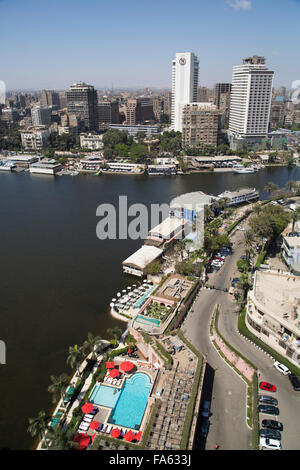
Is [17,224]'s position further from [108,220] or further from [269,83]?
[269,83]

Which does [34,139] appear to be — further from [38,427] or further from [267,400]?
[267,400]

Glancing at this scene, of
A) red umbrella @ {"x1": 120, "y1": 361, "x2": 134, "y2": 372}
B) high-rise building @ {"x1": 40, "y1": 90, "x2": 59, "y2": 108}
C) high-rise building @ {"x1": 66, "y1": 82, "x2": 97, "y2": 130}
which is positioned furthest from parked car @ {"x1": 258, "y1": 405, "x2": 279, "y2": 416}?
high-rise building @ {"x1": 40, "y1": 90, "x2": 59, "y2": 108}

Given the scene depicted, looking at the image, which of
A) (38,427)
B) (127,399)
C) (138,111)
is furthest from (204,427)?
(138,111)

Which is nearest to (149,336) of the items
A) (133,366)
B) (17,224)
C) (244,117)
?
(133,366)

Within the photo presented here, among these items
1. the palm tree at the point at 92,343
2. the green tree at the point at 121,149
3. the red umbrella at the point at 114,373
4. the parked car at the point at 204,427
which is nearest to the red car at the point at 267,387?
the parked car at the point at 204,427

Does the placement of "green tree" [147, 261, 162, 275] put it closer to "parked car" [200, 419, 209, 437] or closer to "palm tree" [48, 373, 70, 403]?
"palm tree" [48, 373, 70, 403]
